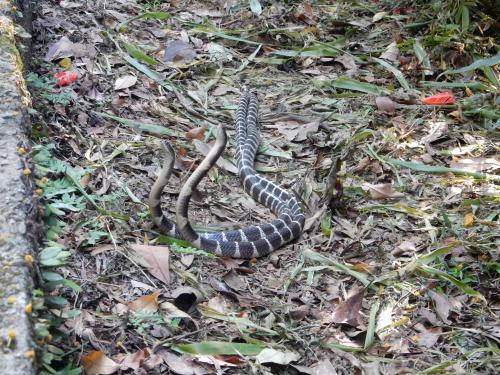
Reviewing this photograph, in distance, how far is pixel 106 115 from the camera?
17.7ft

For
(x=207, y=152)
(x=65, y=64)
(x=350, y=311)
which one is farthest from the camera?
(x=65, y=64)

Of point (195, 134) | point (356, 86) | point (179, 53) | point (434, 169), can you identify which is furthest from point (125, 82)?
point (434, 169)

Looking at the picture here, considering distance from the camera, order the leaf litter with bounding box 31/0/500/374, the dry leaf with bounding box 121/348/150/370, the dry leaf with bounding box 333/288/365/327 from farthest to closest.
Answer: the dry leaf with bounding box 333/288/365/327, the leaf litter with bounding box 31/0/500/374, the dry leaf with bounding box 121/348/150/370

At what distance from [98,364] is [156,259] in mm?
1015

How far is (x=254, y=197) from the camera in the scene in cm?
534

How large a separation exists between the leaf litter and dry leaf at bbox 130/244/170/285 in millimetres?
13

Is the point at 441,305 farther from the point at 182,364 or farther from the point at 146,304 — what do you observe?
the point at 146,304

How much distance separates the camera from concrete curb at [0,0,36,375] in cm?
242

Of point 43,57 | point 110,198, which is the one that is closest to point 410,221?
point 110,198

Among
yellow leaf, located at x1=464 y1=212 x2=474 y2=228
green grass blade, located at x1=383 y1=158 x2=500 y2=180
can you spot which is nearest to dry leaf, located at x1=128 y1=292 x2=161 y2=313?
yellow leaf, located at x1=464 y1=212 x2=474 y2=228

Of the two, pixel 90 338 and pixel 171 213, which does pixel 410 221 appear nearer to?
pixel 171 213

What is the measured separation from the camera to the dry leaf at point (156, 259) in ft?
13.1

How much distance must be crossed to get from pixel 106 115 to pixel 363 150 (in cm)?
202

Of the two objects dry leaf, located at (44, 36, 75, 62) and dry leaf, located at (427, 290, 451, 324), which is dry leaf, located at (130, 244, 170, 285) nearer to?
dry leaf, located at (427, 290, 451, 324)
